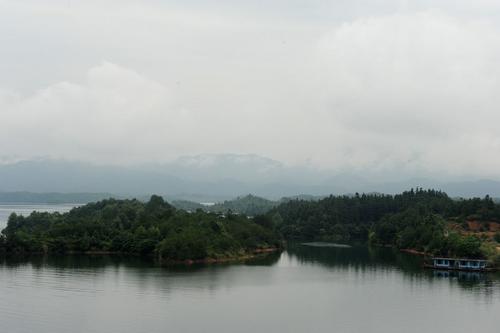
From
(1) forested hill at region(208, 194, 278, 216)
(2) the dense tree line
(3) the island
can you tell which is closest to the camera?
(2) the dense tree line

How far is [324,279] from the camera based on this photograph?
4644cm

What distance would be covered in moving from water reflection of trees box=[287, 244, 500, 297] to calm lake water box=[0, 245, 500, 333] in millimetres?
199

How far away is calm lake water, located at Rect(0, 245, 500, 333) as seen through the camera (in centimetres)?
3069

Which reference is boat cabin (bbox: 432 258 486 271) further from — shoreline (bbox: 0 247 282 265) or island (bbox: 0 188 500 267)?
shoreline (bbox: 0 247 282 265)

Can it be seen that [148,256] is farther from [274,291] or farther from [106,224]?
[274,291]

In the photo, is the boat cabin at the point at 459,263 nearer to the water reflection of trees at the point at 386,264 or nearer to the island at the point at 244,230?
the island at the point at 244,230

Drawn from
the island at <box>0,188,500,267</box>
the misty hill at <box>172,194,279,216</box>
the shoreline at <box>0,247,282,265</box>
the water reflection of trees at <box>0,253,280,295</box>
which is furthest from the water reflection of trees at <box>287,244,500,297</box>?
the misty hill at <box>172,194,279,216</box>

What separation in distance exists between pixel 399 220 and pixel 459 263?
25180 mm

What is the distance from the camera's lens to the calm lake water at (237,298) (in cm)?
3069

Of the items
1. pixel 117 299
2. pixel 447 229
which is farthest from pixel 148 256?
pixel 447 229

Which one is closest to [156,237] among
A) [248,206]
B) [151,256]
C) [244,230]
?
[151,256]

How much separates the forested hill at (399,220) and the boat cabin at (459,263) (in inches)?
45.8

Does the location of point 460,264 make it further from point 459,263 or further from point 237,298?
point 237,298

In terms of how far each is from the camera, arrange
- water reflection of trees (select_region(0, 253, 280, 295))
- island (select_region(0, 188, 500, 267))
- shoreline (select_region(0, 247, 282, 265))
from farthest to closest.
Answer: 1. island (select_region(0, 188, 500, 267))
2. shoreline (select_region(0, 247, 282, 265))
3. water reflection of trees (select_region(0, 253, 280, 295))
